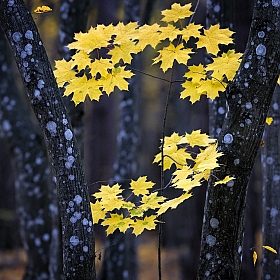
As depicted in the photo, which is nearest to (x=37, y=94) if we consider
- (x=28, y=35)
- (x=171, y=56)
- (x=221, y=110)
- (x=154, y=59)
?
(x=28, y=35)

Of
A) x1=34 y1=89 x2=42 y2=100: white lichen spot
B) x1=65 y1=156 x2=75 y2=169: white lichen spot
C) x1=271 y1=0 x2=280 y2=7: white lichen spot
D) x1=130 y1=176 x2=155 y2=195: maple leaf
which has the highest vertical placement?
x1=271 y1=0 x2=280 y2=7: white lichen spot

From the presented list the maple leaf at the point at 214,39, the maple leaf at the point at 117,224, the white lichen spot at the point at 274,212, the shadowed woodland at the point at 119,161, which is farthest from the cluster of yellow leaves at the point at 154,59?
the white lichen spot at the point at 274,212

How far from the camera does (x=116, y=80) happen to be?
3094mm

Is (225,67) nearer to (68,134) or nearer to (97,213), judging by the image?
(68,134)

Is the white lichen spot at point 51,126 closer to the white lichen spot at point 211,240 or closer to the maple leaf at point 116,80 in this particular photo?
the maple leaf at point 116,80

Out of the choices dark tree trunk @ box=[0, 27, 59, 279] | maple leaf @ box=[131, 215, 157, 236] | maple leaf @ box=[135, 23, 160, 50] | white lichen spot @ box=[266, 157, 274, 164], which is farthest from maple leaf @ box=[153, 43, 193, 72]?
dark tree trunk @ box=[0, 27, 59, 279]

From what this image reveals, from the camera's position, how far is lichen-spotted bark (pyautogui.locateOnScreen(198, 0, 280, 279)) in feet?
8.66

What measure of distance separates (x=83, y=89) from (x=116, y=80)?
244mm

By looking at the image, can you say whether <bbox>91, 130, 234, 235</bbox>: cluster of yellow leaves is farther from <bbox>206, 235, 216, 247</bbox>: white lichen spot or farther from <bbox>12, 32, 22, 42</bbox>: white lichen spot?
<bbox>12, 32, 22, 42</bbox>: white lichen spot

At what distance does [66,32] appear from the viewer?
4645 millimetres

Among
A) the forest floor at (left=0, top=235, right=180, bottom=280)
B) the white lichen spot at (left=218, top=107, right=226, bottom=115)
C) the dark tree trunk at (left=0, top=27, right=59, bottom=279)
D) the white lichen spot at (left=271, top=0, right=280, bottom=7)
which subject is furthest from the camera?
the forest floor at (left=0, top=235, right=180, bottom=280)

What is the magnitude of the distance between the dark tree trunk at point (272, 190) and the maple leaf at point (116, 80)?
1784mm

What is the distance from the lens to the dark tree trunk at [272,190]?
13.8 ft

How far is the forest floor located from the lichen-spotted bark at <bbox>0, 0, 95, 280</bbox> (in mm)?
8533
